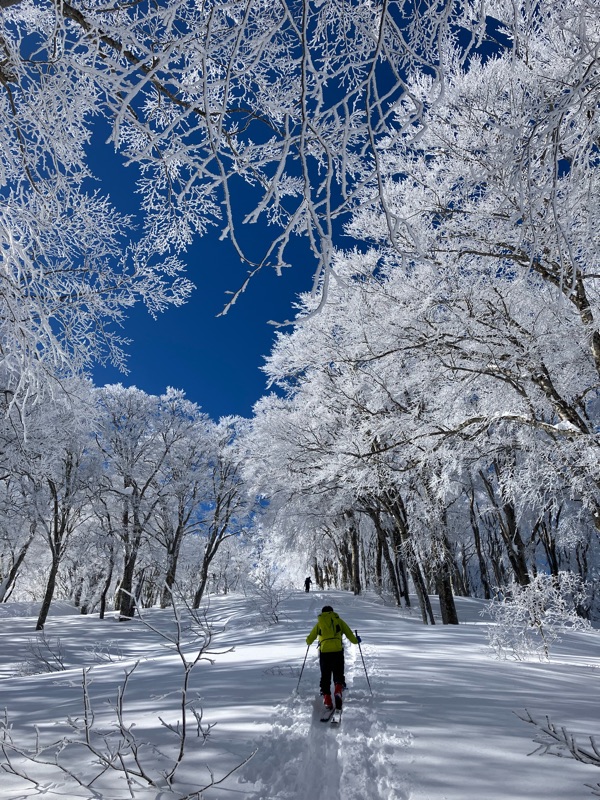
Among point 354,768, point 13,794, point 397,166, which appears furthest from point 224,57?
point 354,768

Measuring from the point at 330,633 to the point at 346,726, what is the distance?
4.44 feet

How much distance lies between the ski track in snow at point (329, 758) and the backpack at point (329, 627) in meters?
0.97

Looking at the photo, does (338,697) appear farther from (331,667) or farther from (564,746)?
(564,746)

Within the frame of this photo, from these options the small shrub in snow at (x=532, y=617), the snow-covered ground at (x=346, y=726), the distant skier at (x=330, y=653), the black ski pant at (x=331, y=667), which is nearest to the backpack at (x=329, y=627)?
the distant skier at (x=330, y=653)

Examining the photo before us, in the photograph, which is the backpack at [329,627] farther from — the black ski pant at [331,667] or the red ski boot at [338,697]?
the red ski boot at [338,697]

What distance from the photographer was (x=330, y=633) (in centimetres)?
593

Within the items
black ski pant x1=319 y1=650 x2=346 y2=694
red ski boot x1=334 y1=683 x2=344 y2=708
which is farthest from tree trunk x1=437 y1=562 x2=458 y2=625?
red ski boot x1=334 y1=683 x2=344 y2=708

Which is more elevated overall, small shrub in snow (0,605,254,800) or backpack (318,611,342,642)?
backpack (318,611,342,642)

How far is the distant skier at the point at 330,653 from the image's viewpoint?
5.24 metres

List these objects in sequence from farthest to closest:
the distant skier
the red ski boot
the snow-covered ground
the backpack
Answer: the backpack
the distant skier
the red ski boot
the snow-covered ground

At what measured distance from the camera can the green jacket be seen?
574 centimetres

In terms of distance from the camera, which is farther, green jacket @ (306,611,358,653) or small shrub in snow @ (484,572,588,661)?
small shrub in snow @ (484,572,588,661)

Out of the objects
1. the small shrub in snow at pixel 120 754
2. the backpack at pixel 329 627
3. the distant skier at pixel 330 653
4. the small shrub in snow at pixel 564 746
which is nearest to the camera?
the small shrub in snow at pixel 564 746

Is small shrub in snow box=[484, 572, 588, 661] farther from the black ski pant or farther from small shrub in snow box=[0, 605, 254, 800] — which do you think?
small shrub in snow box=[0, 605, 254, 800]
